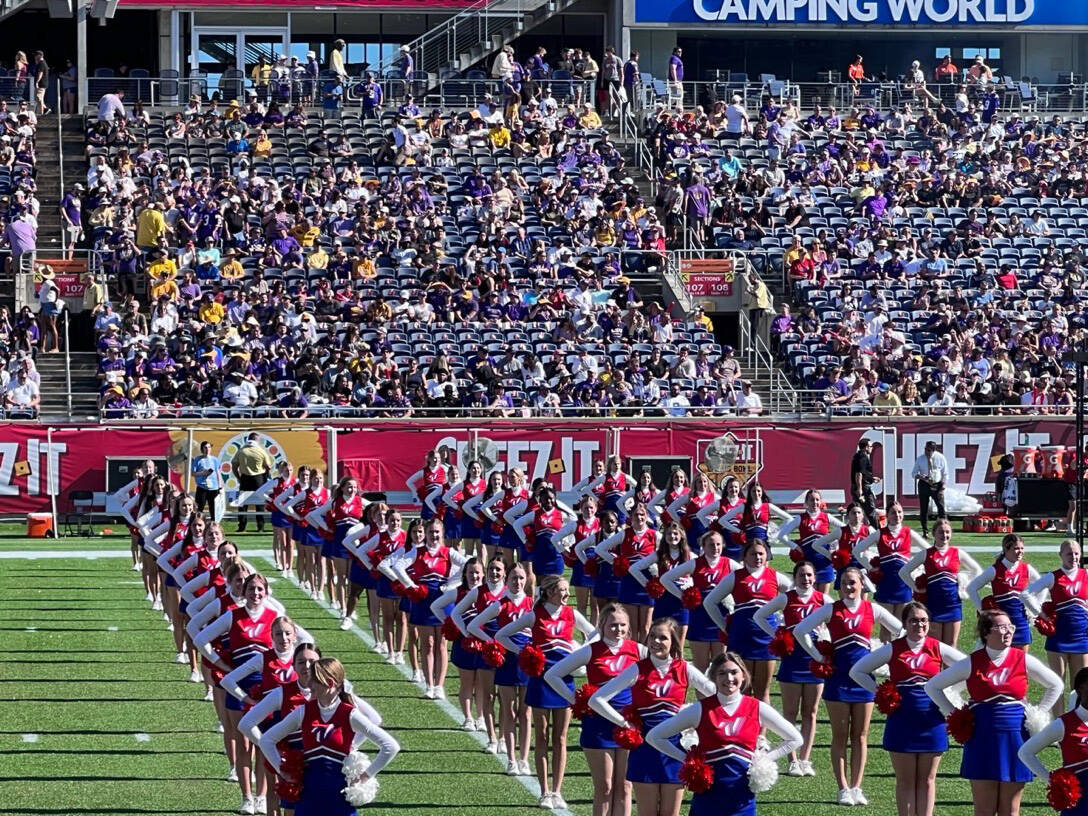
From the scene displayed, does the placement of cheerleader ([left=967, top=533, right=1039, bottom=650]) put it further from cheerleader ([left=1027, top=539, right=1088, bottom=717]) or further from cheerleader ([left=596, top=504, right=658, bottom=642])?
cheerleader ([left=596, top=504, right=658, bottom=642])

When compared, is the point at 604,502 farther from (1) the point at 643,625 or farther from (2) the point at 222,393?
(2) the point at 222,393

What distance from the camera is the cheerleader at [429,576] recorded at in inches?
567

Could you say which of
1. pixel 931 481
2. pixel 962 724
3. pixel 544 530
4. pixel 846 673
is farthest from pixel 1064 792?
pixel 931 481

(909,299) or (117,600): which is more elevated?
(909,299)

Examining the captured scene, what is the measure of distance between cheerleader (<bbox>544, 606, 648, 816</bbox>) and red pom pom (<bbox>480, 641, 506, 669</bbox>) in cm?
141

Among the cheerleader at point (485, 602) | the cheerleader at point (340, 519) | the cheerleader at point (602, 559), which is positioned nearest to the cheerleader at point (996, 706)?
the cheerleader at point (485, 602)

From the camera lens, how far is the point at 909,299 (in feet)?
105

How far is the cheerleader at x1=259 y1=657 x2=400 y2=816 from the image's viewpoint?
27.7ft

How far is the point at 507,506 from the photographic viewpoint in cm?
1878

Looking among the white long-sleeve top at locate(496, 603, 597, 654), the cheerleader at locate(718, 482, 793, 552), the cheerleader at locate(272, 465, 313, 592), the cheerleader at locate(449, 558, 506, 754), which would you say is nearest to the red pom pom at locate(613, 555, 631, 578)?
the cheerleader at locate(718, 482, 793, 552)

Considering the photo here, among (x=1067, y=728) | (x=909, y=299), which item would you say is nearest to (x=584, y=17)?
(x=909, y=299)

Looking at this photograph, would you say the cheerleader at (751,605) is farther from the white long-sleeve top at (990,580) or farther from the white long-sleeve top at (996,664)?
the white long-sleeve top at (996,664)

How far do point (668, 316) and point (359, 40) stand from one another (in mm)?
12935

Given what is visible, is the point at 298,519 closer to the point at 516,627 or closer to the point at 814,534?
the point at 814,534
